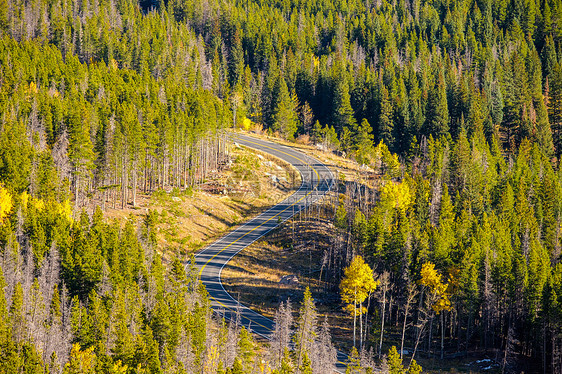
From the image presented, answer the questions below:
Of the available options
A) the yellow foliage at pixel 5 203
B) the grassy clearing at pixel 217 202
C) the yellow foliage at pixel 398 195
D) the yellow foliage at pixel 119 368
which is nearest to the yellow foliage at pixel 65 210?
the yellow foliage at pixel 5 203

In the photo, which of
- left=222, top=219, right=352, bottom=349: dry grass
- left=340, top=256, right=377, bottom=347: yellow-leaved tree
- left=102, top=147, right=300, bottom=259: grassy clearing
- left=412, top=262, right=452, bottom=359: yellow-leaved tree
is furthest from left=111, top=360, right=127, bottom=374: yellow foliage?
left=412, top=262, right=452, bottom=359: yellow-leaved tree

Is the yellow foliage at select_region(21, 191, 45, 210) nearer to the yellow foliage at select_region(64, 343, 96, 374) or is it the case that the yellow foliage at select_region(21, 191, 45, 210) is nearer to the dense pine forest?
the dense pine forest

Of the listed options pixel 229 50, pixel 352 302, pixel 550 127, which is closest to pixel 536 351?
pixel 352 302

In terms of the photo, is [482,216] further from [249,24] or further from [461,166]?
[249,24]

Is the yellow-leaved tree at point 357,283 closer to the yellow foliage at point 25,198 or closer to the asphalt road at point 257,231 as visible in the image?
the asphalt road at point 257,231

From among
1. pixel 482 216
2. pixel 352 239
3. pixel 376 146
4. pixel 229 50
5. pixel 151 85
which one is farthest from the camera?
pixel 229 50

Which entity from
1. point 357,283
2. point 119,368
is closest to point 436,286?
point 357,283
